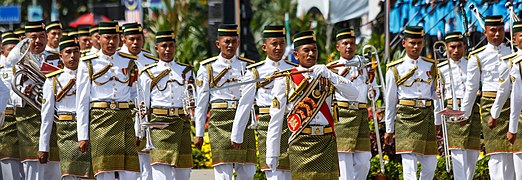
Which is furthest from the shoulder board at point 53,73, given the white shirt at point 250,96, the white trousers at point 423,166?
the white trousers at point 423,166

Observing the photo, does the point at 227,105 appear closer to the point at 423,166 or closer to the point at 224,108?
the point at 224,108

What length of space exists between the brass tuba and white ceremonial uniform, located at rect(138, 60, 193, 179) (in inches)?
47.0

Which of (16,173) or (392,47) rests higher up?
(392,47)

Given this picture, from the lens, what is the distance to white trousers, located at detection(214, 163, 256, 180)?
1534cm

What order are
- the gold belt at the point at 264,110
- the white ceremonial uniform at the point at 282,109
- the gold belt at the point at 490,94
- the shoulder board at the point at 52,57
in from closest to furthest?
the white ceremonial uniform at the point at 282,109, the gold belt at the point at 264,110, the gold belt at the point at 490,94, the shoulder board at the point at 52,57

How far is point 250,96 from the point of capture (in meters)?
14.6

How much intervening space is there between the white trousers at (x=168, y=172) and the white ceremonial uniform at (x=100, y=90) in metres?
1.19

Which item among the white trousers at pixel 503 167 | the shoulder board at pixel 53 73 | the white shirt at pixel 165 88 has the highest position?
the shoulder board at pixel 53 73

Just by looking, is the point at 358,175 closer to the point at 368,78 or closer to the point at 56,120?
the point at 368,78

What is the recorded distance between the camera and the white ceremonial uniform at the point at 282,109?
12086mm

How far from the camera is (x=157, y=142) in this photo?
50.7 ft

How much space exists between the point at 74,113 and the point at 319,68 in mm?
3663

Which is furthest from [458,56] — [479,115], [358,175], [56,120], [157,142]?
[56,120]

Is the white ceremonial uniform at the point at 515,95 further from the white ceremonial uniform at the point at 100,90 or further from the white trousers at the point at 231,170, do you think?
the white ceremonial uniform at the point at 100,90
